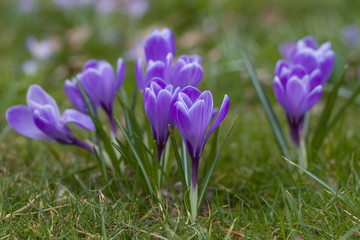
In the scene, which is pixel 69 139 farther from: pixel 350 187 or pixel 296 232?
pixel 350 187

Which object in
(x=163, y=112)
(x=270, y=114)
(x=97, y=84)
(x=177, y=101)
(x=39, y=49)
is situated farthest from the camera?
(x=39, y=49)

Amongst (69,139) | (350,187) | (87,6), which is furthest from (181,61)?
(87,6)

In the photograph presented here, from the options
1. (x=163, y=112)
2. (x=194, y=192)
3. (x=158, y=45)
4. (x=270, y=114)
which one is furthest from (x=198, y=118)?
(x=270, y=114)

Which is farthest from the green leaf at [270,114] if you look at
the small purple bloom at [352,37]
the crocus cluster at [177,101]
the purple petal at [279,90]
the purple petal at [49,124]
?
the small purple bloom at [352,37]

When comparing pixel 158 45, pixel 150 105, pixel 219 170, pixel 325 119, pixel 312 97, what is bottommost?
pixel 219 170

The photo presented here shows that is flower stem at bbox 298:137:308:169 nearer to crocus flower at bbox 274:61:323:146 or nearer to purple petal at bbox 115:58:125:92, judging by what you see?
crocus flower at bbox 274:61:323:146

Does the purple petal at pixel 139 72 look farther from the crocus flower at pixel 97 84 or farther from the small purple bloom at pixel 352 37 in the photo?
the small purple bloom at pixel 352 37

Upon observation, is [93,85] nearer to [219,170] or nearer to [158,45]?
[158,45]
